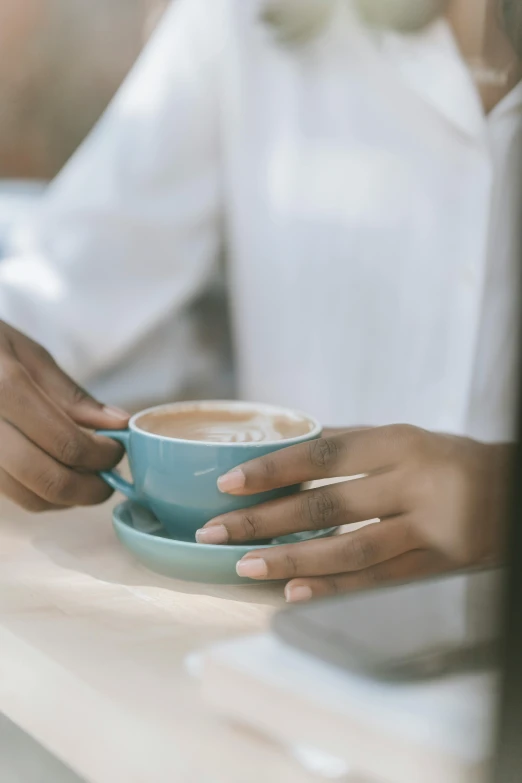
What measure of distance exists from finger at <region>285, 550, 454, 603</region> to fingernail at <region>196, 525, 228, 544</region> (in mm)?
28

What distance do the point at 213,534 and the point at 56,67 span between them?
34 centimetres

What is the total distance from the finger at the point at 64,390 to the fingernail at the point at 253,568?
92mm

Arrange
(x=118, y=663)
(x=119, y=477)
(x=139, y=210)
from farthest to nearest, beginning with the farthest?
(x=139, y=210), (x=119, y=477), (x=118, y=663)

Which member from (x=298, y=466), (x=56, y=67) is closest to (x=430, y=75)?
(x=56, y=67)

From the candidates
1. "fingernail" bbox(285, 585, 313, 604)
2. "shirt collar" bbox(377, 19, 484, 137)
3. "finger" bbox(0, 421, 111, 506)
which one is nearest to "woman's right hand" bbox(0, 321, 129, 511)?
"finger" bbox(0, 421, 111, 506)

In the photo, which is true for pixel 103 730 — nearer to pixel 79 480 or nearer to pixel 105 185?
pixel 79 480

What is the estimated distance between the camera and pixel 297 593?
0.24m

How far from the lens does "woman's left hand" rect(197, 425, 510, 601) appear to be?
0.58 feet

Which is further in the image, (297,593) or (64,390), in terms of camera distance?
(64,390)

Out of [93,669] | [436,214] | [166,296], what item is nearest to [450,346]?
[436,214]

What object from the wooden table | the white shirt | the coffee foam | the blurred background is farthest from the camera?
the white shirt

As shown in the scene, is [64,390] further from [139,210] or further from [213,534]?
[139,210]

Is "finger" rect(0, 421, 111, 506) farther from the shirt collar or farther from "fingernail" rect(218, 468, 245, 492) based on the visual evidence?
the shirt collar

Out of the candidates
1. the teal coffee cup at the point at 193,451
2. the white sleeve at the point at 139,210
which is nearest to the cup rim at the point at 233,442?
→ the teal coffee cup at the point at 193,451
